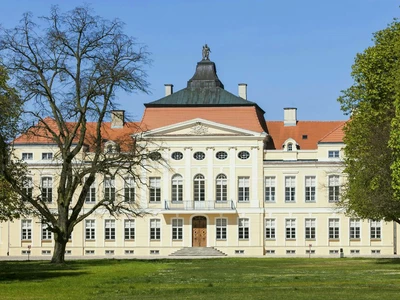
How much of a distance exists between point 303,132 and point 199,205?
11.0 m

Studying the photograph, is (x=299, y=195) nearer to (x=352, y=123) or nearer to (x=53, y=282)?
(x=352, y=123)

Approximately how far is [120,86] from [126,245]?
99.4ft

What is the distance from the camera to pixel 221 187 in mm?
77312

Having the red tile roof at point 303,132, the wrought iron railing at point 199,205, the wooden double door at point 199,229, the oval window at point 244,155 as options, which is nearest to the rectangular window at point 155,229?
the wrought iron railing at point 199,205

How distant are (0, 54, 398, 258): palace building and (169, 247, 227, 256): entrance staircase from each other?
1.47 meters

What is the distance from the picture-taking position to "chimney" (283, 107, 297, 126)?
271ft

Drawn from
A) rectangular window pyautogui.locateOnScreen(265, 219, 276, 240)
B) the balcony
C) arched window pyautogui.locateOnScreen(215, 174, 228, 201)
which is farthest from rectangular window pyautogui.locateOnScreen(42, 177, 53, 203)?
rectangular window pyautogui.locateOnScreen(265, 219, 276, 240)

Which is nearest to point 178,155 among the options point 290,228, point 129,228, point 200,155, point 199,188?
point 200,155

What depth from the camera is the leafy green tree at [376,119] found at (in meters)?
44.9

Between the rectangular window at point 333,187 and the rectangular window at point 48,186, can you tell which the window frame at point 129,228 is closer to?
the rectangular window at point 48,186

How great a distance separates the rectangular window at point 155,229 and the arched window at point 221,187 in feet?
15.8

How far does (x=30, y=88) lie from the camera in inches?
1874

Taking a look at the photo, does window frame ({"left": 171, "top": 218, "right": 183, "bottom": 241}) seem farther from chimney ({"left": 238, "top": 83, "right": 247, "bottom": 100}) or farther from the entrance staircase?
chimney ({"left": 238, "top": 83, "right": 247, "bottom": 100})

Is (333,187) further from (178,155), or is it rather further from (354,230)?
(178,155)
